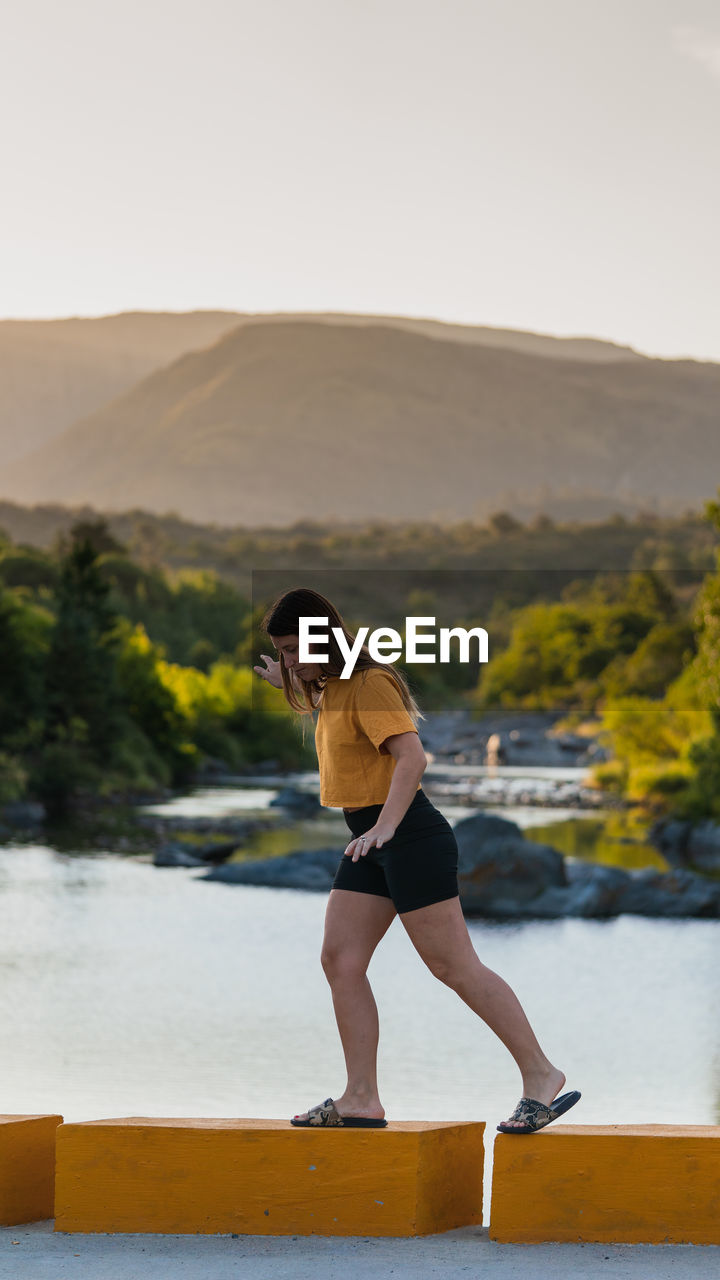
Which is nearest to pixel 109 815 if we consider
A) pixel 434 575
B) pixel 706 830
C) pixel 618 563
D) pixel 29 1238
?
pixel 706 830

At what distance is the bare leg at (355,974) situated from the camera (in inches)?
183

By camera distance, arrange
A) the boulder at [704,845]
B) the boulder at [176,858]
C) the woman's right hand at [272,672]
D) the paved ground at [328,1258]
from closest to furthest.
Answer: the paved ground at [328,1258] < the woman's right hand at [272,672] < the boulder at [176,858] < the boulder at [704,845]

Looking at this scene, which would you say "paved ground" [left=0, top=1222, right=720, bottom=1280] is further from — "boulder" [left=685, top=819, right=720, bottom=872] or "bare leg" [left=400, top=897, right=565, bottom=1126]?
"boulder" [left=685, top=819, right=720, bottom=872]

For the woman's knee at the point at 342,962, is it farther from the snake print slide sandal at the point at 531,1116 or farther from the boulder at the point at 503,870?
the boulder at the point at 503,870

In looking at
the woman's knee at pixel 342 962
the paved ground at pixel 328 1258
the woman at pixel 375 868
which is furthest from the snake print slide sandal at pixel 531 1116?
the woman's knee at pixel 342 962

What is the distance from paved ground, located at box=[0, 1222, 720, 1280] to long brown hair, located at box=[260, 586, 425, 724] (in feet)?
4.89

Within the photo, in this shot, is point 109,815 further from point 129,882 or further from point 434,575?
point 434,575

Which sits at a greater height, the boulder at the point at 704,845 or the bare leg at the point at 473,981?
the bare leg at the point at 473,981

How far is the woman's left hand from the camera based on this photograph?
4.41m

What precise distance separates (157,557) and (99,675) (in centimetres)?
9278

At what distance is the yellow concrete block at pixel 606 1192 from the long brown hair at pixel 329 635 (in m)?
1.31

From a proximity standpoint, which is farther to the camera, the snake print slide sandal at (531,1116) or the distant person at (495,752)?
the distant person at (495,752)

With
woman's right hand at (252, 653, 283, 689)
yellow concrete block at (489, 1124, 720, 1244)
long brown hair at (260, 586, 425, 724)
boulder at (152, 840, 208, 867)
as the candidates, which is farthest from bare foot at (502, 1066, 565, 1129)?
boulder at (152, 840, 208, 867)

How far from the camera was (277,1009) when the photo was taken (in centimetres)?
1848
